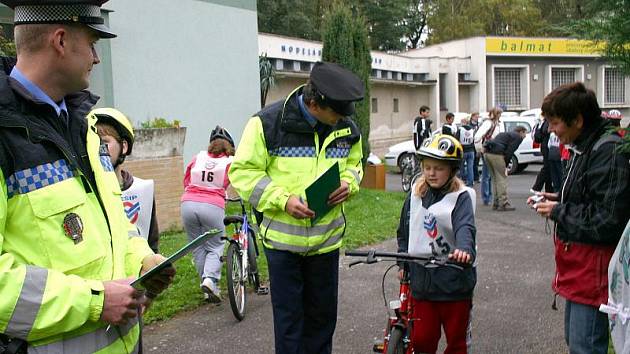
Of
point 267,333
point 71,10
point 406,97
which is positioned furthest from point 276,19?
point 71,10

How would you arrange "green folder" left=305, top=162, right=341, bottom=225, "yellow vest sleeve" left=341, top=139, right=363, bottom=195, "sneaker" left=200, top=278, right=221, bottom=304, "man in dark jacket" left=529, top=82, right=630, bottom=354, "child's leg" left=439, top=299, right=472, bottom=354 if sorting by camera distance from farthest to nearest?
"sneaker" left=200, top=278, right=221, bottom=304 < "yellow vest sleeve" left=341, top=139, right=363, bottom=195 < "child's leg" left=439, top=299, right=472, bottom=354 < "green folder" left=305, top=162, right=341, bottom=225 < "man in dark jacket" left=529, top=82, right=630, bottom=354

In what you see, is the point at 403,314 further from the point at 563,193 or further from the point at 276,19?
the point at 276,19

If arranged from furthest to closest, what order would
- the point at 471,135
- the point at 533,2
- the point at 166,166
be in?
1. the point at 533,2
2. the point at 471,135
3. the point at 166,166

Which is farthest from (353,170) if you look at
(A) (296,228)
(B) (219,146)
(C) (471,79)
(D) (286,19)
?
(D) (286,19)

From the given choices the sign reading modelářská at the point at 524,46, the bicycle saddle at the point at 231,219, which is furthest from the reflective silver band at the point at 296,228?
the sign reading modelářská at the point at 524,46

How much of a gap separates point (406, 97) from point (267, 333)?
28.4 m

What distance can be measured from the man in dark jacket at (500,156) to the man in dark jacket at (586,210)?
30.3ft

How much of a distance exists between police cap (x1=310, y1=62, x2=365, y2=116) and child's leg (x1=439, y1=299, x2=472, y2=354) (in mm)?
1378

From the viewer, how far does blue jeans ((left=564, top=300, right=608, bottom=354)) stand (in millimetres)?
3322

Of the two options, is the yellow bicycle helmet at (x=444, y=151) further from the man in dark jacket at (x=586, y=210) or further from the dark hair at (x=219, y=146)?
the dark hair at (x=219, y=146)

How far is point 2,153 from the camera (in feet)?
6.28

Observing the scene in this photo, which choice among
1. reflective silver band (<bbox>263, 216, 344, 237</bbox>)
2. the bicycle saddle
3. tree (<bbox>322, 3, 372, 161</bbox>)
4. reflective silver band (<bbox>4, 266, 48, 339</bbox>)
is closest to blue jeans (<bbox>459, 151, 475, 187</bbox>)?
tree (<bbox>322, 3, 372, 161</bbox>)

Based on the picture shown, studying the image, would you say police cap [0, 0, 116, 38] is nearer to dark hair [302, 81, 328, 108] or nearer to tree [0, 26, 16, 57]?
dark hair [302, 81, 328, 108]

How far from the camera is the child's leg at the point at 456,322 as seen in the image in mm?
3943
